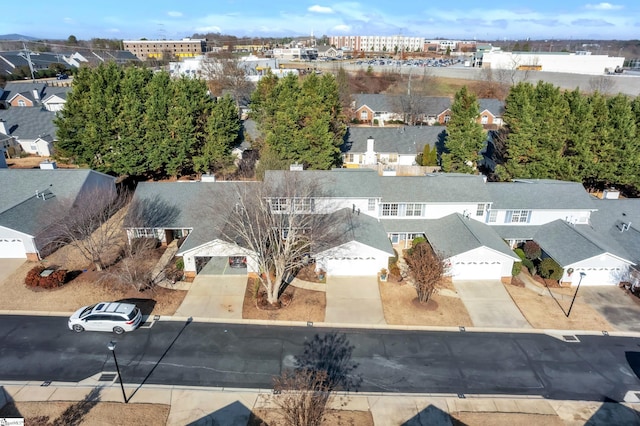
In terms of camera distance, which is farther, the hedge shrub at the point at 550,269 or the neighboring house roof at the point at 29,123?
the neighboring house roof at the point at 29,123

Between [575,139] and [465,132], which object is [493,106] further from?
[465,132]

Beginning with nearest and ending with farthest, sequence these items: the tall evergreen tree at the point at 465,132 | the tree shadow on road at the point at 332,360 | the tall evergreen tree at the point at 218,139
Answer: the tree shadow on road at the point at 332,360
the tall evergreen tree at the point at 465,132
the tall evergreen tree at the point at 218,139

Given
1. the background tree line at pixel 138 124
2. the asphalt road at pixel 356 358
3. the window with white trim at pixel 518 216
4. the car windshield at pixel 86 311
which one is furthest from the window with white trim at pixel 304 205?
the background tree line at pixel 138 124

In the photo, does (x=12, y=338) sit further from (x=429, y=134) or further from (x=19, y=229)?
(x=429, y=134)

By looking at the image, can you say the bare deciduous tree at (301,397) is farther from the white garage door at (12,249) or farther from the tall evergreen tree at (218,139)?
the tall evergreen tree at (218,139)

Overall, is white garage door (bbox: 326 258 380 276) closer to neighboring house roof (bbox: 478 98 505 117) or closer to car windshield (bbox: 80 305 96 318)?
car windshield (bbox: 80 305 96 318)

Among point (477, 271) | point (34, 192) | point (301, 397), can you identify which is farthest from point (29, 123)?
point (477, 271)

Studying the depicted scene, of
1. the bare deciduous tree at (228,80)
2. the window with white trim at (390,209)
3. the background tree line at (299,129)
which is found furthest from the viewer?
the bare deciduous tree at (228,80)

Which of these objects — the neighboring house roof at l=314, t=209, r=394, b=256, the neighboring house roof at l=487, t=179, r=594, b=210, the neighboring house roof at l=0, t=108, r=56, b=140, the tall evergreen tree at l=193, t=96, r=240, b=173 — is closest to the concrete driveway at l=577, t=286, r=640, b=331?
the neighboring house roof at l=487, t=179, r=594, b=210
